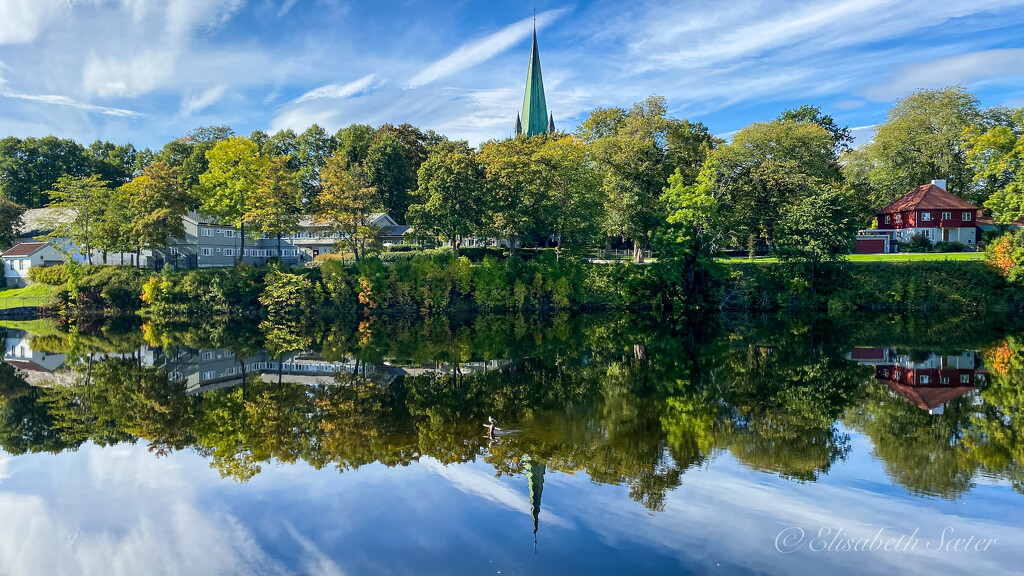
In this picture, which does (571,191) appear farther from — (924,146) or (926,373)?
(924,146)

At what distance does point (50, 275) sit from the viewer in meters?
55.4

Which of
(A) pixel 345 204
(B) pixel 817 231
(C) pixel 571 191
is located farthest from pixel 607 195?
(A) pixel 345 204

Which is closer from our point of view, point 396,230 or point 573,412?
point 573,412

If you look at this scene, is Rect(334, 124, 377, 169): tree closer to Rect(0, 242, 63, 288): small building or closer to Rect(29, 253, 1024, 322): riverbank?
Rect(29, 253, 1024, 322): riverbank

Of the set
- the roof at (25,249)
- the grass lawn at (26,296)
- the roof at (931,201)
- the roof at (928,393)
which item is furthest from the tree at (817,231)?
the roof at (25,249)

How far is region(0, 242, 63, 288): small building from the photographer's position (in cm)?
5951

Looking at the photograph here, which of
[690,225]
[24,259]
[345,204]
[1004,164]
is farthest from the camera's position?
[24,259]

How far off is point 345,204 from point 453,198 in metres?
8.43

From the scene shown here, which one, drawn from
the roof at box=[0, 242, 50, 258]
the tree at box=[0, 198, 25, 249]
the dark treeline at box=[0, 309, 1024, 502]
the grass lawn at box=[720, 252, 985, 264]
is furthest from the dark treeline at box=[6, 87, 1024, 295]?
the dark treeline at box=[0, 309, 1024, 502]

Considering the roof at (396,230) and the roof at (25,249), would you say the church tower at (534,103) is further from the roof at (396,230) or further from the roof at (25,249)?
the roof at (25,249)

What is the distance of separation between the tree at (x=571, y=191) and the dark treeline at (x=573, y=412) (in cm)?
1786

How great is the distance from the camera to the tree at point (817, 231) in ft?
148

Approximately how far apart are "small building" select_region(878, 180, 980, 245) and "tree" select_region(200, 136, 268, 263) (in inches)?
2261

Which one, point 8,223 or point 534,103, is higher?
point 534,103
